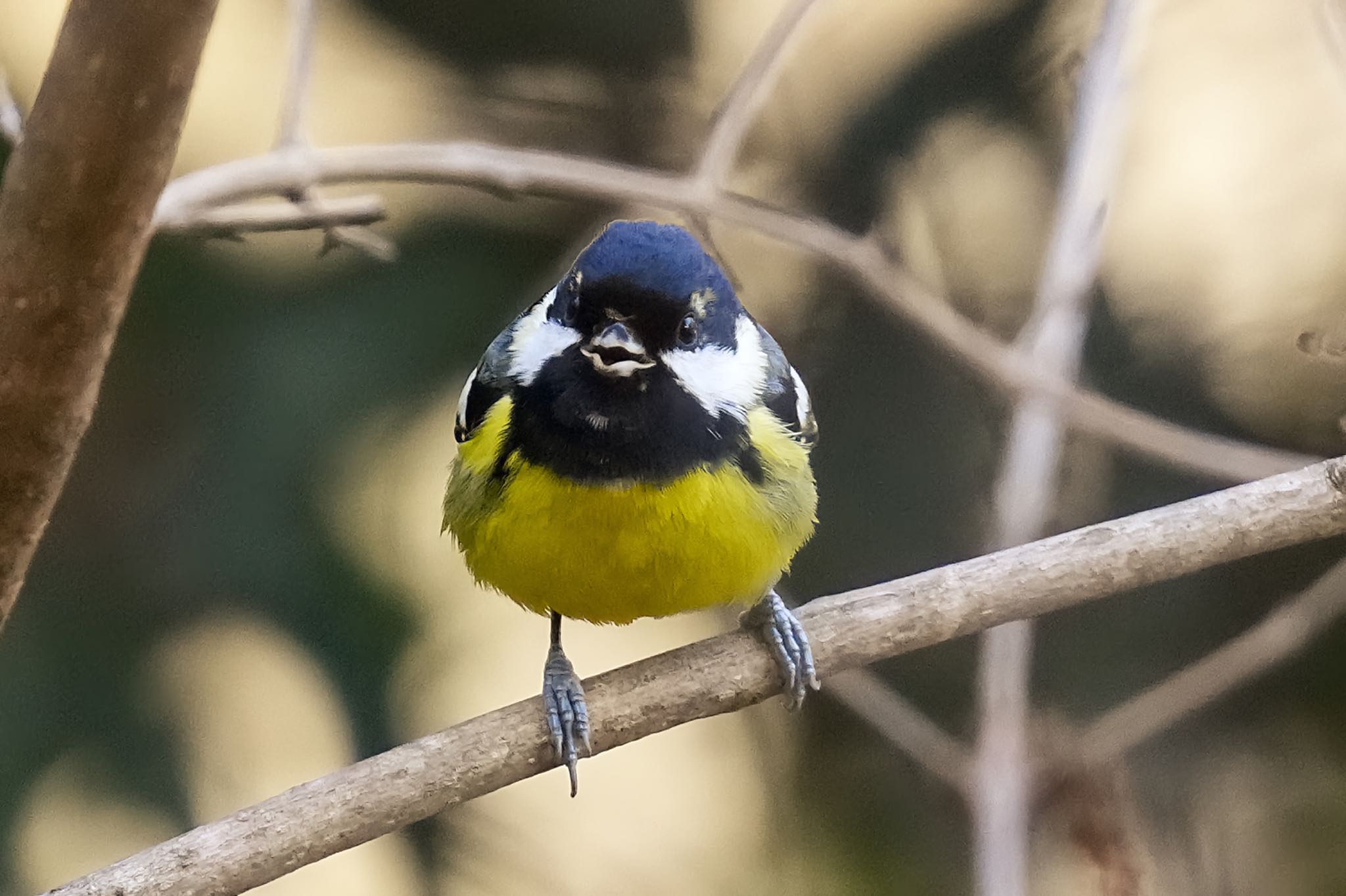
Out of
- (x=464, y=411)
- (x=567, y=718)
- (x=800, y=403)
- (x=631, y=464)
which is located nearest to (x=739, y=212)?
(x=800, y=403)

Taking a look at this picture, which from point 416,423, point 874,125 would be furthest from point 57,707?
point 874,125

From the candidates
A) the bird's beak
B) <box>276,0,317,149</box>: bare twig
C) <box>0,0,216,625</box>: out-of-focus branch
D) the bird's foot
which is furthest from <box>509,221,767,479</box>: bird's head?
<box>276,0,317,149</box>: bare twig

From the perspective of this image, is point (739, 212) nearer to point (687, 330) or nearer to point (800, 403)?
point (800, 403)

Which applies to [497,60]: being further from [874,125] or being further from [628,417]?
[628,417]

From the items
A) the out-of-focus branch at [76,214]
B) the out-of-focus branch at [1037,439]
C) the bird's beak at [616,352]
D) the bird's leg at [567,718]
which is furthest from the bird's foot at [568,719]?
the out-of-focus branch at [1037,439]

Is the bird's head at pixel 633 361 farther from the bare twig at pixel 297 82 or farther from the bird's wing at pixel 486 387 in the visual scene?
the bare twig at pixel 297 82

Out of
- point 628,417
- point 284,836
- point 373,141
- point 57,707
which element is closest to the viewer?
point 284,836
